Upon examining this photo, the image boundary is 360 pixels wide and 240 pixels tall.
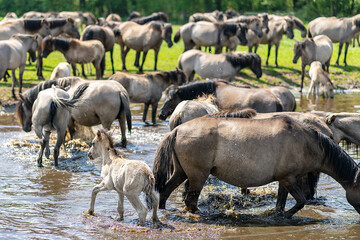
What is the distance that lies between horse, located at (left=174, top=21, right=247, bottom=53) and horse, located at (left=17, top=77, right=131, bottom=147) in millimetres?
11466

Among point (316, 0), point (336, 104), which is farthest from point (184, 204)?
point (316, 0)

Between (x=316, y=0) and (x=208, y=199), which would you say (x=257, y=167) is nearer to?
(x=208, y=199)

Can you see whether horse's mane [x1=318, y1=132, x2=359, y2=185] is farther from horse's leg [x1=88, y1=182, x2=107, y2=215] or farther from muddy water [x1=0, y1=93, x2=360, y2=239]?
horse's leg [x1=88, y1=182, x2=107, y2=215]

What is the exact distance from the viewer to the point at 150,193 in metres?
7.38

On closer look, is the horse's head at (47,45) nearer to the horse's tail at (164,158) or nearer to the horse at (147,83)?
the horse at (147,83)

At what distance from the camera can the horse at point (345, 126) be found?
9.66m

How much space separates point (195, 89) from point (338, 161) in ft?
15.1

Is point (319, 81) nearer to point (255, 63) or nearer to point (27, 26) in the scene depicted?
point (255, 63)

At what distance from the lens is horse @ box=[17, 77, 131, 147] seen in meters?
12.0

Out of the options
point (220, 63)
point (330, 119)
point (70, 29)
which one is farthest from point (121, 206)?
point (70, 29)

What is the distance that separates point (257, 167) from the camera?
7738 millimetres

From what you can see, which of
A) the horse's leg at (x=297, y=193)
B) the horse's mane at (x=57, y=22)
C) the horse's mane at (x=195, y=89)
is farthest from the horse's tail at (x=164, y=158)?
the horse's mane at (x=57, y=22)

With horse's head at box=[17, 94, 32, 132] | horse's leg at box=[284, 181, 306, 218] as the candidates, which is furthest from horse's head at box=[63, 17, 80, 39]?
horse's leg at box=[284, 181, 306, 218]

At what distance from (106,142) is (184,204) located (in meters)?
1.56
